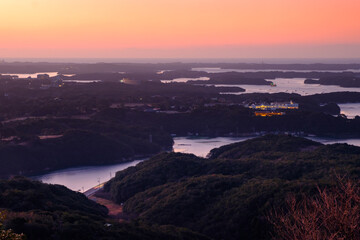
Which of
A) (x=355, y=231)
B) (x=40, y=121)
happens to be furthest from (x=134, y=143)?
(x=355, y=231)

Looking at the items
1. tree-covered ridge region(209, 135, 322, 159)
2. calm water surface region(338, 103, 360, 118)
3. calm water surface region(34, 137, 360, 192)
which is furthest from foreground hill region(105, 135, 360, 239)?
calm water surface region(338, 103, 360, 118)

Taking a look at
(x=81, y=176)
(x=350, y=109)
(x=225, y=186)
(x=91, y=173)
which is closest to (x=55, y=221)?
(x=225, y=186)

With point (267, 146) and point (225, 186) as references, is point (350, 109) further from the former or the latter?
point (225, 186)

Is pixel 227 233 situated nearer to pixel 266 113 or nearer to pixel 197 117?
pixel 197 117

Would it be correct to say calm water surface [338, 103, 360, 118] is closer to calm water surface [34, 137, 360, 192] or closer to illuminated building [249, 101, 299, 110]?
illuminated building [249, 101, 299, 110]

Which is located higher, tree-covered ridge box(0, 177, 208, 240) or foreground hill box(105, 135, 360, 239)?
tree-covered ridge box(0, 177, 208, 240)
